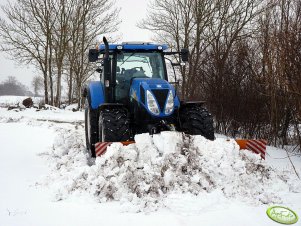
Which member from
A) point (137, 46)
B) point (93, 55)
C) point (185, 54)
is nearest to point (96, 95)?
point (93, 55)

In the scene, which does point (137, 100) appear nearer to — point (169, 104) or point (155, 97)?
point (155, 97)

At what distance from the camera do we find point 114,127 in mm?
4641

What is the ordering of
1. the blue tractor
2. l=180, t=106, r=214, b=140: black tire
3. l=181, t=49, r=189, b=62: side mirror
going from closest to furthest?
the blue tractor → l=180, t=106, r=214, b=140: black tire → l=181, t=49, r=189, b=62: side mirror

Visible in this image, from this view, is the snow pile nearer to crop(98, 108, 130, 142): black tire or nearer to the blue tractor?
crop(98, 108, 130, 142): black tire

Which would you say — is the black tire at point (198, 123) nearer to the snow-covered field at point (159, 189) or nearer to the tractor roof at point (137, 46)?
the snow-covered field at point (159, 189)

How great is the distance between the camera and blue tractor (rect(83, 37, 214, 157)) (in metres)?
4.80

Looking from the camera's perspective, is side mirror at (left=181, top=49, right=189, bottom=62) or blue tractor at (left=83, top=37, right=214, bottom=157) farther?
side mirror at (left=181, top=49, right=189, bottom=62)

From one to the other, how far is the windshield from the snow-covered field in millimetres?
1857

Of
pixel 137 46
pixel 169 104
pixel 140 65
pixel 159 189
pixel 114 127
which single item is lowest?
pixel 159 189

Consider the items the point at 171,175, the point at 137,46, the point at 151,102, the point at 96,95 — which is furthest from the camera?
the point at 96,95

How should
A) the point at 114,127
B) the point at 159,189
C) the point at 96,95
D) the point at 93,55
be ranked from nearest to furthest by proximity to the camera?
the point at 159,189 → the point at 114,127 → the point at 93,55 → the point at 96,95

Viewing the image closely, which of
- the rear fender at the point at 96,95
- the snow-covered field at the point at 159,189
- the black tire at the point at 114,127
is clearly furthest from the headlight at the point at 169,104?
the rear fender at the point at 96,95

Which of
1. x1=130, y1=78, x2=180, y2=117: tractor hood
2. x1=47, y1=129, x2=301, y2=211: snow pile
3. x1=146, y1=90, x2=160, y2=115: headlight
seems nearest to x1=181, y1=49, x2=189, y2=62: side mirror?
x1=130, y1=78, x2=180, y2=117: tractor hood

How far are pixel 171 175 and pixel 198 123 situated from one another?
1.48m
